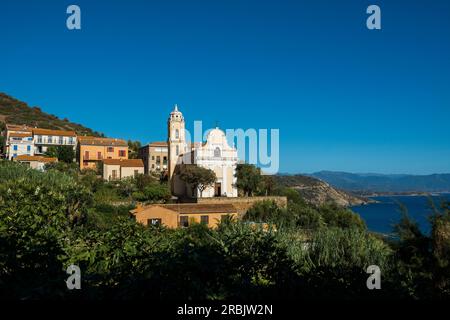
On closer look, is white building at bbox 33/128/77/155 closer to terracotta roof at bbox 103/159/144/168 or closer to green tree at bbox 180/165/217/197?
terracotta roof at bbox 103/159/144/168

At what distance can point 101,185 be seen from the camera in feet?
123

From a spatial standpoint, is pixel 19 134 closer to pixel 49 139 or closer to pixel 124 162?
pixel 49 139

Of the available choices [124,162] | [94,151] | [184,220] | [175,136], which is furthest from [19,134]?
[184,220]

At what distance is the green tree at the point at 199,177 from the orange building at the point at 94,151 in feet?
50.0

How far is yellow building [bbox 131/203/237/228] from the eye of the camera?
2769 cm

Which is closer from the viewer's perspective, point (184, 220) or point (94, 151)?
point (184, 220)

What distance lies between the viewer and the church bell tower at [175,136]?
42.4 metres

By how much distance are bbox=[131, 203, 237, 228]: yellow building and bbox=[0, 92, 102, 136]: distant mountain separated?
141 feet

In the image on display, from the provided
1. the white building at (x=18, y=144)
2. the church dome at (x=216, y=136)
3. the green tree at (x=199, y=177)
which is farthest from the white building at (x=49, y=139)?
the green tree at (x=199, y=177)

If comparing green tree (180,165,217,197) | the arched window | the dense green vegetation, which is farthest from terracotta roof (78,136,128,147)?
the dense green vegetation

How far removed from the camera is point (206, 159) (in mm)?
38812

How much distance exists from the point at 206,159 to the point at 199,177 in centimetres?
368
